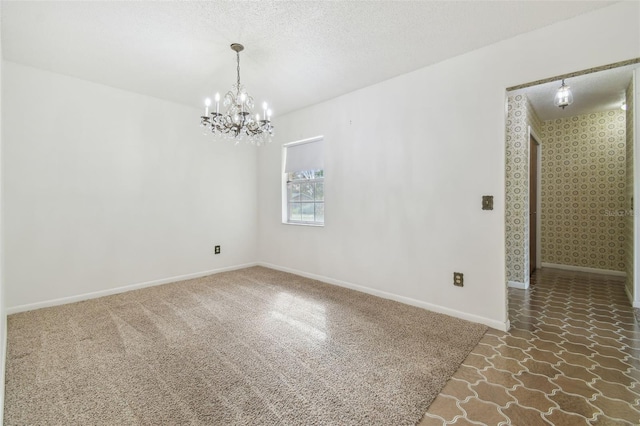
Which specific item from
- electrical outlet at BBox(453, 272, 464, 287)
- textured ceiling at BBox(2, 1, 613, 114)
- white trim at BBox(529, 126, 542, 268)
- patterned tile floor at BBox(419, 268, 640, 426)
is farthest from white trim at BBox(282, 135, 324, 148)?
white trim at BBox(529, 126, 542, 268)

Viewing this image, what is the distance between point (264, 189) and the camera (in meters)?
4.92

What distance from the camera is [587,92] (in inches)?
144

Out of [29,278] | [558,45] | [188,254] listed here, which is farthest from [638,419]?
[29,278]

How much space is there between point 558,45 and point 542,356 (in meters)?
2.36

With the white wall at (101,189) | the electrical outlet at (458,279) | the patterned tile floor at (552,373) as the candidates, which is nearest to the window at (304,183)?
the white wall at (101,189)

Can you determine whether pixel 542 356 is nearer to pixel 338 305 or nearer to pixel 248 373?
pixel 338 305

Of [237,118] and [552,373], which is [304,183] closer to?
[237,118]

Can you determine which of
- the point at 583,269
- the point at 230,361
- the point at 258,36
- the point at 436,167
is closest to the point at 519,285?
the point at 583,269

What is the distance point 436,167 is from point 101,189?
3.83m

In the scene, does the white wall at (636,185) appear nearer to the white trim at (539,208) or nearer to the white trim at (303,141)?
the white trim at (539,208)

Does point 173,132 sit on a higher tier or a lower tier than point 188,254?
higher

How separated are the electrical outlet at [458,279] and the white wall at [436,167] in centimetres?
4

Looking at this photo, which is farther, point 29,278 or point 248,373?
point 29,278

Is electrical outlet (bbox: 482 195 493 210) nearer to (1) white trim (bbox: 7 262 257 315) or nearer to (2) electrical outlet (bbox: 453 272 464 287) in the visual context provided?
(2) electrical outlet (bbox: 453 272 464 287)
